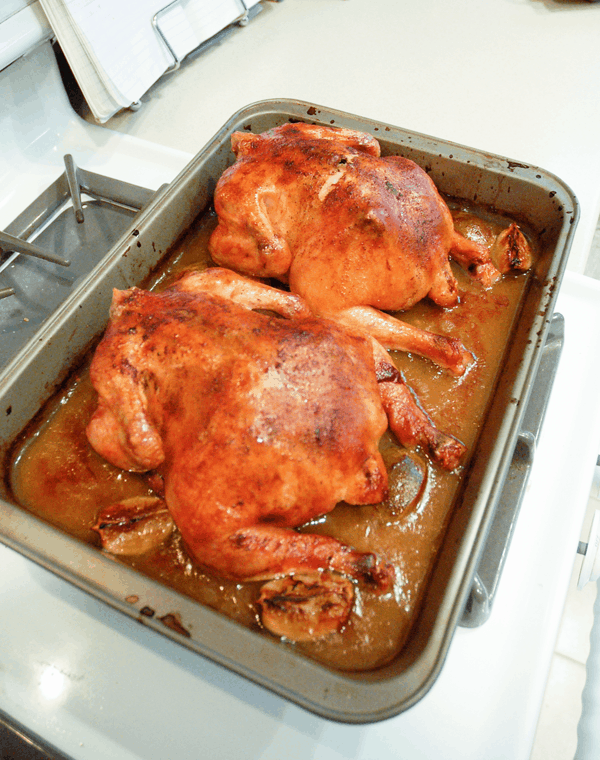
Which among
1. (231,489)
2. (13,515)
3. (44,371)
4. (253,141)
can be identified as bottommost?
(13,515)

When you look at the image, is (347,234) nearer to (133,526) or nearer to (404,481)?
(404,481)

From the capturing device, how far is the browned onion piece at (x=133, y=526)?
41.1 inches

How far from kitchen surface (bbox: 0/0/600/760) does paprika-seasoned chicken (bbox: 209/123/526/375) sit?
42 centimetres

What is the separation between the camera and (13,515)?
94 centimetres

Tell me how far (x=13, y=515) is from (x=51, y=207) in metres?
1.15

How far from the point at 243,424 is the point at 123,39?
1.72 m

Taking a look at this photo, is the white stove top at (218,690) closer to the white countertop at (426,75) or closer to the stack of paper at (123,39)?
the white countertop at (426,75)

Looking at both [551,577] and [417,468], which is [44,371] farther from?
[551,577]

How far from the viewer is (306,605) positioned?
0.95 meters

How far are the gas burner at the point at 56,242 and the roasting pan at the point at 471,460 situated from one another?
10.5 inches

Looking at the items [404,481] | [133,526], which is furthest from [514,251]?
[133,526]

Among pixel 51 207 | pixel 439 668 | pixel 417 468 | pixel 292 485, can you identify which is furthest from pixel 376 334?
pixel 51 207

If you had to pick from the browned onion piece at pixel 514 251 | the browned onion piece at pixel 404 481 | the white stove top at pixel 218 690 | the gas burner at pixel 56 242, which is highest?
the browned onion piece at pixel 514 251

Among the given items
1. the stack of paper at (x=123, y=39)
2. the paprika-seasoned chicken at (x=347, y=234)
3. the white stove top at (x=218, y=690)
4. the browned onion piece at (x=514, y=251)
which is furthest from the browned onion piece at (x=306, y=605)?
the stack of paper at (x=123, y=39)
